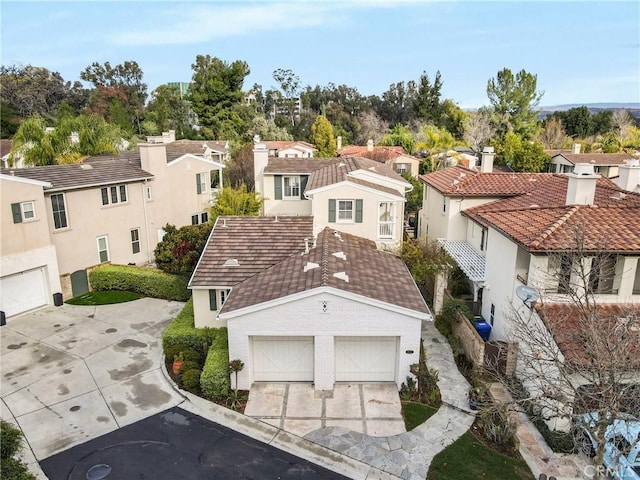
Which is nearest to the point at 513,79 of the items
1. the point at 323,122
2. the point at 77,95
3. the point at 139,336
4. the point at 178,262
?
the point at 323,122

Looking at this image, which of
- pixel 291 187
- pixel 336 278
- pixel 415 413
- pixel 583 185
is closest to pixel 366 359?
pixel 415 413

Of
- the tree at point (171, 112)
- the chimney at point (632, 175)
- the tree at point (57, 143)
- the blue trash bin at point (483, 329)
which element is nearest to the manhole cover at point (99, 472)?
the blue trash bin at point (483, 329)

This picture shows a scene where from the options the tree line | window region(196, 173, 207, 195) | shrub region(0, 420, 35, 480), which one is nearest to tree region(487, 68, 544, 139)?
the tree line

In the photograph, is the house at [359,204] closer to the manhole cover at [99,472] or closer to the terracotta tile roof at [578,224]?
the terracotta tile roof at [578,224]

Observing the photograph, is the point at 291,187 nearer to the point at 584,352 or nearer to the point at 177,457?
the point at 177,457

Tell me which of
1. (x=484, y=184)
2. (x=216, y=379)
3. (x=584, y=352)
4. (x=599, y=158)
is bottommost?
(x=216, y=379)

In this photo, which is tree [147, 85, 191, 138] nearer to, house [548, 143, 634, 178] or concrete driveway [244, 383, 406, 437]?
house [548, 143, 634, 178]
